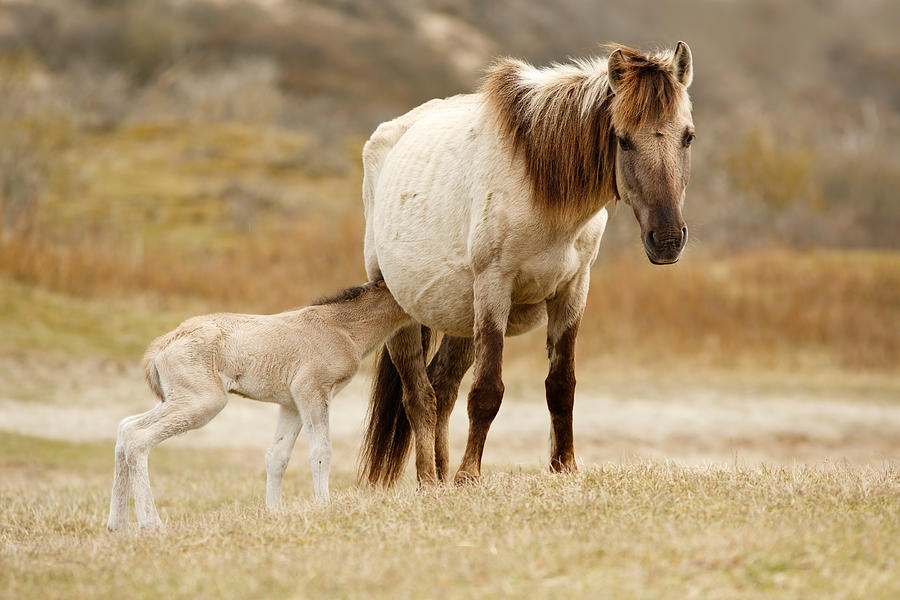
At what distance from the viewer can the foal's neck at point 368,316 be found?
735 cm

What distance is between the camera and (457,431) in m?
15.5

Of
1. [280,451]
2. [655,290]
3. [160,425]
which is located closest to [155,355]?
[160,425]

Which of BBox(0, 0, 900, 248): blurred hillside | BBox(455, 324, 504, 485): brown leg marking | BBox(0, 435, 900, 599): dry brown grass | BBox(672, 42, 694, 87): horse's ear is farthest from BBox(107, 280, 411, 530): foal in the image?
BBox(0, 0, 900, 248): blurred hillside

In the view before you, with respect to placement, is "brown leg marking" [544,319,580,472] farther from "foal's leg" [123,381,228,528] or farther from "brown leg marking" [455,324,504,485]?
"foal's leg" [123,381,228,528]

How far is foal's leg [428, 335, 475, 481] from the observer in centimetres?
790

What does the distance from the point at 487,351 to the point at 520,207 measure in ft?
3.06

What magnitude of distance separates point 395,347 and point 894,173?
1212 inches

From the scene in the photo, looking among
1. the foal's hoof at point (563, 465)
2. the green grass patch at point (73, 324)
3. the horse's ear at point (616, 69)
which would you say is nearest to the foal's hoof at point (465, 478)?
the foal's hoof at point (563, 465)

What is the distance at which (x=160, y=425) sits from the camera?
6316 millimetres

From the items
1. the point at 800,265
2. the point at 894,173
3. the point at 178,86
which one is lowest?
the point at 800,265

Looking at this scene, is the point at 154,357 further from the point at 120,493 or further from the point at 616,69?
the point at 616,69

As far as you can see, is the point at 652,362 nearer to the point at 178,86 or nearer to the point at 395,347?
the point at 395,347

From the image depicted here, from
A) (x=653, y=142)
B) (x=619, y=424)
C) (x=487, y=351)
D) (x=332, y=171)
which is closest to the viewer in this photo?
(x=653, y=142)

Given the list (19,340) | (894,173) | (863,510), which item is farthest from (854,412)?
(894,173)
